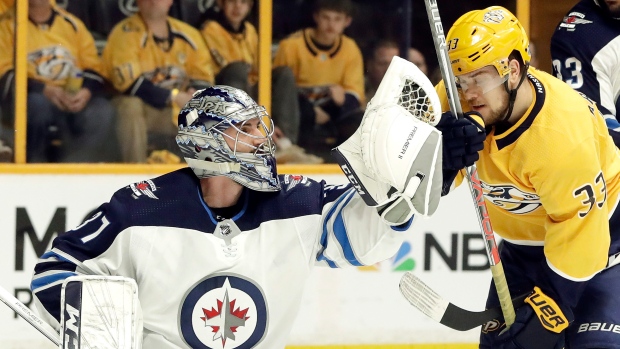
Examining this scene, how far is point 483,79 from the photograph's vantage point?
306 centimetres

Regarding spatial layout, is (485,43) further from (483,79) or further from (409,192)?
(409,192)

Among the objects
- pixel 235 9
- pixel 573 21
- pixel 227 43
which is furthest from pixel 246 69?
pixel 573 21

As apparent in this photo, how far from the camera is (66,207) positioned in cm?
440

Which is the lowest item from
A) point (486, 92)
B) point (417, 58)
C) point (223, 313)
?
point (223, 313)

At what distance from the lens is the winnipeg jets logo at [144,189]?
2.83 m

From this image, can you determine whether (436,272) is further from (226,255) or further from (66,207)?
(226,255)

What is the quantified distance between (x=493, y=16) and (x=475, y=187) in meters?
0.44

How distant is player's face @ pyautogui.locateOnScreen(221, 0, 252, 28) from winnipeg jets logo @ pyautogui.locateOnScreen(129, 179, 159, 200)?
1.96 metres

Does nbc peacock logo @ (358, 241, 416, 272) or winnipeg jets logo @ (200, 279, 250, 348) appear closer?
winnipeg jets logo @ (200, 279, 250, 348)

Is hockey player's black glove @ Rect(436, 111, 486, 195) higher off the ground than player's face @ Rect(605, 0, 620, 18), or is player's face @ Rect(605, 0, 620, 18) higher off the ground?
player's face @ Rect(605, 0, 620, 18)

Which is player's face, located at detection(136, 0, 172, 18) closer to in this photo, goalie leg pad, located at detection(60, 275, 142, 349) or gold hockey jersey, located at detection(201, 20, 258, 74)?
gold hockey jersey, located at detection(201, 20, 258, 74)

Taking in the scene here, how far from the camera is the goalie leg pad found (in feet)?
7.88

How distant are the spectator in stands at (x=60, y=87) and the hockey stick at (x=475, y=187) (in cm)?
Result: 188

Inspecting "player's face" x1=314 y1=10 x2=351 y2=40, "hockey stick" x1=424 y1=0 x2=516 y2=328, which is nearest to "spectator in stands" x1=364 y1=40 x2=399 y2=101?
"player's face" x1=314 y1=10 x2=351 y2=40
